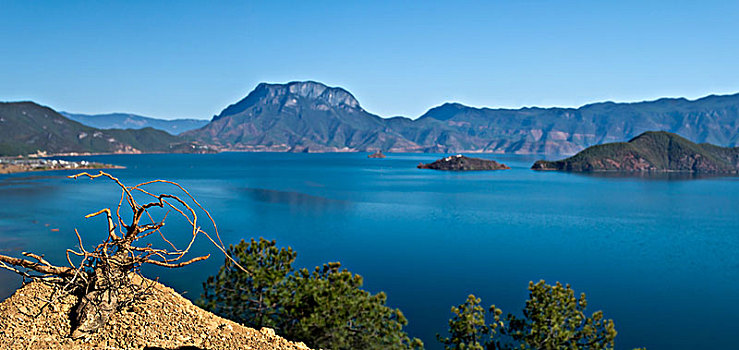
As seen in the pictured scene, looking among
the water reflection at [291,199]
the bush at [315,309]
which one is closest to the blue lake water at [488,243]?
the water reflection at [291,199]

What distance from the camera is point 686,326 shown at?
28.8 m

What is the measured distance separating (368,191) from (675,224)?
5688 centimetres

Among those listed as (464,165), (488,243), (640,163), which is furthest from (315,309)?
(640,163)

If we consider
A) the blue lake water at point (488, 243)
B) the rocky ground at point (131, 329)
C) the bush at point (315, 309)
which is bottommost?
the blue lake water at point (488, 243)

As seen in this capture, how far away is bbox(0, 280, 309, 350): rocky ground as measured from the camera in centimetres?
753

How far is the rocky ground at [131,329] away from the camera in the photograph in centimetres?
753

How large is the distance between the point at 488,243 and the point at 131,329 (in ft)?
154

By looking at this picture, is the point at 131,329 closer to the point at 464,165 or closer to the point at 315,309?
the point at 315,309

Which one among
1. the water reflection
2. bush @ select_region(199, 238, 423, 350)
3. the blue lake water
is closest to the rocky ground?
bush @ select_region(199, 238, 423, 350)

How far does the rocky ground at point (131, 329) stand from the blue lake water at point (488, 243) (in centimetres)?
1886

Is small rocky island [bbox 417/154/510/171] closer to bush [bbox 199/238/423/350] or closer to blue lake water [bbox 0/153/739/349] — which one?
blue lake water [bbox 0/153/739/349]

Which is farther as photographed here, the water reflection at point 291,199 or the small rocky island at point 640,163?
the small rocky island at point 640,163

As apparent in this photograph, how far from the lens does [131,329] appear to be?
8.02 metres

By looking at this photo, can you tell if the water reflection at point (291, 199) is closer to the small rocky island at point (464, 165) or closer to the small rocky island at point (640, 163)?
the small rocky island at point (464, 165)
